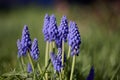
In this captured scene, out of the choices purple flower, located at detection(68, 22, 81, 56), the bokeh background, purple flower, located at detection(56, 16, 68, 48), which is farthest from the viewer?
the bokeh background

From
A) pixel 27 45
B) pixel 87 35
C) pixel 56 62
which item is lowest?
pixel 56 62

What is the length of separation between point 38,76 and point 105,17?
4870 millimetres

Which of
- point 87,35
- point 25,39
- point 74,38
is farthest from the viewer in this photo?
point 87,35

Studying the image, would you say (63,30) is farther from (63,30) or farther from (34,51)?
(34,51)

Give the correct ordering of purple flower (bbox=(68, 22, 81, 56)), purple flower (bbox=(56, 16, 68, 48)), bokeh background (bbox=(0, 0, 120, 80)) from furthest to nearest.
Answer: bokeh background (bbox=(0, 0, 120, 80)) < purple flower (bbox=(56, 16, 68, 48)) < purple flower (bbox=(68, 22, 81, 56))

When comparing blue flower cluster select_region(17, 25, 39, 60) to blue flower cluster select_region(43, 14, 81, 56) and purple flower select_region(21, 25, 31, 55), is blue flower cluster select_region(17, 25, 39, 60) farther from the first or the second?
blue flower cluster select_region(43, 14, 81, 56)

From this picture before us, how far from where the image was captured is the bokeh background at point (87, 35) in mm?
4031

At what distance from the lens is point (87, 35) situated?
5.87 m

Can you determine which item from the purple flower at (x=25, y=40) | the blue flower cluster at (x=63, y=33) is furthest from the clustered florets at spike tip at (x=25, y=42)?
the blue flower cluster at (x=63, y=33)

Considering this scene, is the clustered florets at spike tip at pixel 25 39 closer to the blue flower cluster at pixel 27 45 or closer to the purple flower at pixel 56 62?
the blue flower cluster at pixel 27 45

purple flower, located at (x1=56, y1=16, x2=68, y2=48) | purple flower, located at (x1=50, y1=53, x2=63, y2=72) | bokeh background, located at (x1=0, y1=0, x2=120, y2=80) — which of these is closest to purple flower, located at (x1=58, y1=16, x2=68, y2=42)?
purple flower, located at (x1=56, y1=16, x2=68, y2=48)

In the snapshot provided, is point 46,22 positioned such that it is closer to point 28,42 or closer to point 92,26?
point 28,42

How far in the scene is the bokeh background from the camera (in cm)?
403

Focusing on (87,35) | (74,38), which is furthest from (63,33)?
(87,35)
